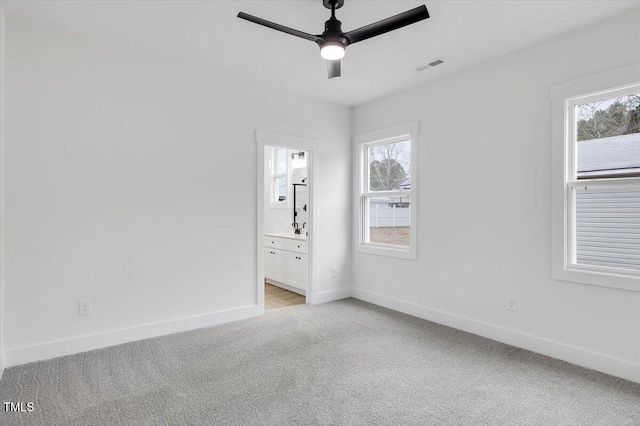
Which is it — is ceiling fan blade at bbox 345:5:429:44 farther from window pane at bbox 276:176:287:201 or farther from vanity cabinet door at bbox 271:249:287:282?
window pane at bbox 276:176:287:201

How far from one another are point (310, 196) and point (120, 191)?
2245 millimetres

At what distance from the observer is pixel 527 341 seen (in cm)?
325

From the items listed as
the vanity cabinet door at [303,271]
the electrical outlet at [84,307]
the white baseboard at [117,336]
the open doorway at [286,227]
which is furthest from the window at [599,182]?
the electrical outlet at [84,307]

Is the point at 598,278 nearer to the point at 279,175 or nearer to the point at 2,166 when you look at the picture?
the point at 2,166

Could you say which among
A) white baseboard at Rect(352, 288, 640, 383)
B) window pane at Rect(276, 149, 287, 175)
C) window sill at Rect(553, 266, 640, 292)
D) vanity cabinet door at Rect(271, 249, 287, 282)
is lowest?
white baseboard at Rect(352, 288, 640, 383)

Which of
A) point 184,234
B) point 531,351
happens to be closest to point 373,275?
point 531,351

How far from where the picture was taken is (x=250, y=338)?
3520 mm

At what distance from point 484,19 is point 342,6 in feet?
3.70

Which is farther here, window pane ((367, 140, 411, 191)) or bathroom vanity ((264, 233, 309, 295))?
bathroom vanity ((264, 233, 309, 295))

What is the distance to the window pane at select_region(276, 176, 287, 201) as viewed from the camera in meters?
6.74

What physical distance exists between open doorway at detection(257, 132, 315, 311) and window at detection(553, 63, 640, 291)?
9.13 feet

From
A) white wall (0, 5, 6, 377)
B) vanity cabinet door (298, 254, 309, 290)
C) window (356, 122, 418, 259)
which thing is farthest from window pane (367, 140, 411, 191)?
white wall (0, 5, 6, 377)

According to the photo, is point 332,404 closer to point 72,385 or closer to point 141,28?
point 72,385

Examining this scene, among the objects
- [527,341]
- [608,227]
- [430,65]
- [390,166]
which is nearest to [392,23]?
[430,65]
